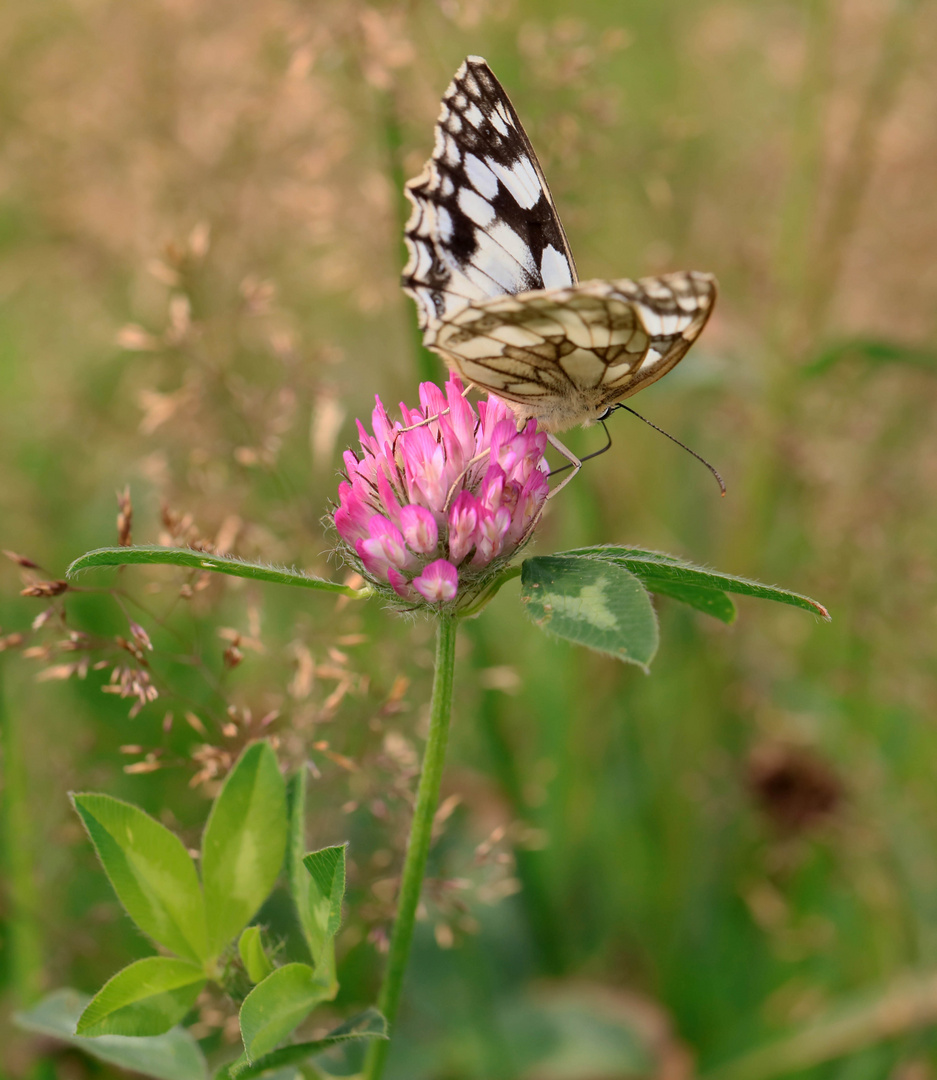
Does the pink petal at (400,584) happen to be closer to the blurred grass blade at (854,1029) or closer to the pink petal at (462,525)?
the pink petal at (462,525)

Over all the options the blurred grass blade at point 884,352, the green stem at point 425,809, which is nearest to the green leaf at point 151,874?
the green stem at point 425,809

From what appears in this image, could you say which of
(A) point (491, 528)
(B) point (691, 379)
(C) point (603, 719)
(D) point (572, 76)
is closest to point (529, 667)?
(C) point (603, 719)

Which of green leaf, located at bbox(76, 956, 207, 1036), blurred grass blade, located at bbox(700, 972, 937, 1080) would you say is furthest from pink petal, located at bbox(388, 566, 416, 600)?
blurred grass blade, located at bbox(700, 972, 937, 1080)

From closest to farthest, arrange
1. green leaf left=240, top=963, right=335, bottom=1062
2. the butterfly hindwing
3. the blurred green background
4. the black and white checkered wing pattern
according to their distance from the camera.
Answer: green leaf left=240, top=963, right=335, bottom=1062 → the butterfly hindwing → the black and white checkered wing pattern → the blurred green background

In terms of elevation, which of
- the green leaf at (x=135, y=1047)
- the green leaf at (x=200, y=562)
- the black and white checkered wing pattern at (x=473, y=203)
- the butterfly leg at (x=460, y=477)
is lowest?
the green leaf at (x=135, y=1047)

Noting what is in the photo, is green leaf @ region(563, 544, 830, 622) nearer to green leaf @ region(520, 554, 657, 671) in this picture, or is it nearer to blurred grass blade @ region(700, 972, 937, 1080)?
green leaf @ region(520, 554, 657, 671)

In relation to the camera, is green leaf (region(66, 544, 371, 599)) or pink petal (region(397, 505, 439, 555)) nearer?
green leaf (region(66, 544, 371, 599))

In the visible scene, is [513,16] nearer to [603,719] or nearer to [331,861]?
[603,719]
